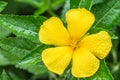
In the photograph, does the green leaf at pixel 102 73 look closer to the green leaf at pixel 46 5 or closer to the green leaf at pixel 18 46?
the green leaf at pixel 18 46

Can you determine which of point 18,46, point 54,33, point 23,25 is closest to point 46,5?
point 18,46

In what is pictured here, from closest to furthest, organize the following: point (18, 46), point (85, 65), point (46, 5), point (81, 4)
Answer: point (85, 65), point (81, 4), point (18, 46), point (46, 5)

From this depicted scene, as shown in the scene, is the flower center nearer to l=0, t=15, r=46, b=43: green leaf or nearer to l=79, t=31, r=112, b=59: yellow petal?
l=79, t=31, r=112, b=59: yellow petal

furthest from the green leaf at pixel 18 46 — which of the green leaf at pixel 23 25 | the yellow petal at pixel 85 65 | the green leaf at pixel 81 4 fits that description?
the yellow petal at pixel 85 65

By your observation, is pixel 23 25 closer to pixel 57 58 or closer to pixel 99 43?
pixel 57 58

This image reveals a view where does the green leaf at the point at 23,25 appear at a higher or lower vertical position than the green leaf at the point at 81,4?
lower

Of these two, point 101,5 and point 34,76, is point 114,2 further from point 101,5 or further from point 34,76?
point 34,76
